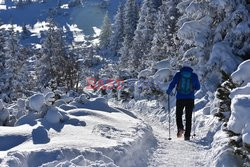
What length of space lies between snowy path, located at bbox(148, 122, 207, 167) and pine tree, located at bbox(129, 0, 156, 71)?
34.9 m

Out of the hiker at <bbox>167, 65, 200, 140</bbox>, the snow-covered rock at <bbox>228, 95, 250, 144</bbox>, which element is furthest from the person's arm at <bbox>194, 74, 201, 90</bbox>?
the snow-covered rock at <bbox>228, 95, 250, 144</bbox>

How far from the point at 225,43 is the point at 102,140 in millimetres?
7642

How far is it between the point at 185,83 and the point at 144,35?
3778 centimetres

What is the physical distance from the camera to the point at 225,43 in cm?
1423

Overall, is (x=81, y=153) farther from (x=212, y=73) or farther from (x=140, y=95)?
(x=140, y=95)

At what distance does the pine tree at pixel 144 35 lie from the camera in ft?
156

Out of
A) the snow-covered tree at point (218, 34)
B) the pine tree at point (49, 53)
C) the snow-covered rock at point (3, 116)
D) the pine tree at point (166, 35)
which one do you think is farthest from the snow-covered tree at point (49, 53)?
the snow-covered rock at point (3, 116)

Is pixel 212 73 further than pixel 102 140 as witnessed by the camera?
Yes

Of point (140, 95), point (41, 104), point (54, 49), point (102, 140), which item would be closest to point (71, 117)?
point (41, 104)

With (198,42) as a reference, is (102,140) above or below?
below

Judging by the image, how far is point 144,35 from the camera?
48.1 metres

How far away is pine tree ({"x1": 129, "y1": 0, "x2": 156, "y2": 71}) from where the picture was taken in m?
47.5

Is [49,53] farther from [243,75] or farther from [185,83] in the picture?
[243,75]

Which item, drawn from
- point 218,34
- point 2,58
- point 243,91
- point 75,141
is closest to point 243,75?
point 243,91
